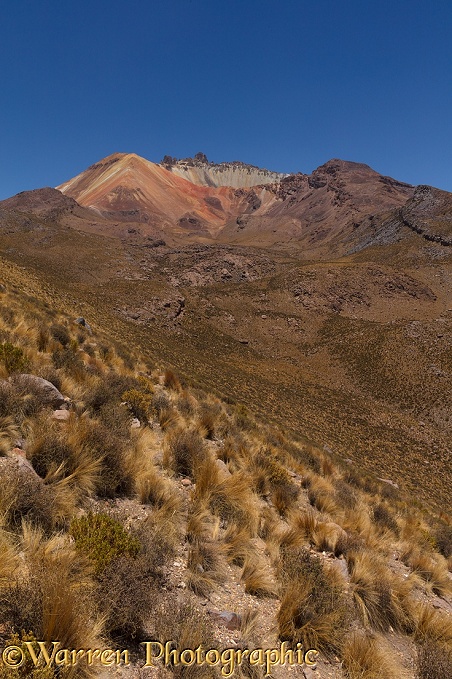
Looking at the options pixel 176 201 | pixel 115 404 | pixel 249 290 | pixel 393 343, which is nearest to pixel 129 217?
pixel 176 201

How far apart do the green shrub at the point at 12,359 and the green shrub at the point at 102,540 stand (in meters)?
4.46

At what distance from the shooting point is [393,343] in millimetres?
42000

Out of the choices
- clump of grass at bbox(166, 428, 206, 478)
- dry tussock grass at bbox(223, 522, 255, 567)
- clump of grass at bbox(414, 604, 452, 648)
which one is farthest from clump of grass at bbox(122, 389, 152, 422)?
clump of grass at bbox(414, 604, 452, 648)

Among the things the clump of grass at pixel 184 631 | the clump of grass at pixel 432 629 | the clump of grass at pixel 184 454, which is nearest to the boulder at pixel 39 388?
the clump of grass at pixel 184 454

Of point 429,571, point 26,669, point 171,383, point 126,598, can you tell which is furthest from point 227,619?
point 171,383

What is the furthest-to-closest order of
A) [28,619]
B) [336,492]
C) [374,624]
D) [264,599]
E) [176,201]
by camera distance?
[176,201]
[336,492]
[374,624]
[264,599]
[28,619]

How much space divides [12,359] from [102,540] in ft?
17.0

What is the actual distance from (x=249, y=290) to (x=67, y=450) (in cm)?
5644

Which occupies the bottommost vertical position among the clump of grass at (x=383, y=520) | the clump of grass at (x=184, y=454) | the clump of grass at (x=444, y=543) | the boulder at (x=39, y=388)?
the clump of grass at (x=444, y=543)

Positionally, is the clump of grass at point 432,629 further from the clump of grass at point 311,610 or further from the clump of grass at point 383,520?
the clump of grass at point 383,520

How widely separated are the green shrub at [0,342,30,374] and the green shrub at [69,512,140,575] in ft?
14.6

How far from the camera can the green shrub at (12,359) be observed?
7.10 meters

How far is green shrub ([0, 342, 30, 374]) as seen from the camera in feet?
23.3

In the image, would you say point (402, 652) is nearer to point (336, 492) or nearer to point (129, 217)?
point (336, 492)
